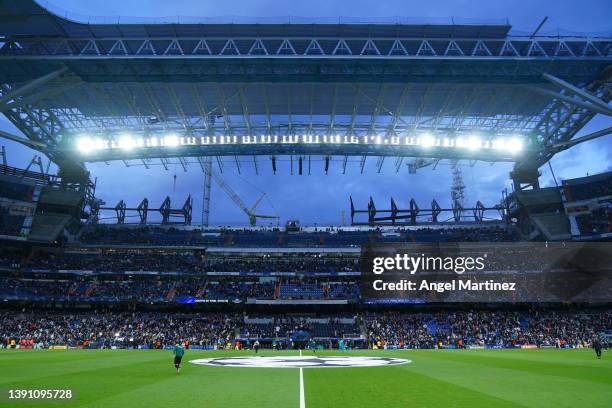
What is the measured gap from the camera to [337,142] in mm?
46250

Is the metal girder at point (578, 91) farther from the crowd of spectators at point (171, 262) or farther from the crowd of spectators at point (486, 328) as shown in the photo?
the crowd of spectators at point (171, 262)

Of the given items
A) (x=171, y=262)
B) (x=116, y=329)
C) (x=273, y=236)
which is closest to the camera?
(x=116, y=329)

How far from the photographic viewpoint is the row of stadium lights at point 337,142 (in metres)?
46.6

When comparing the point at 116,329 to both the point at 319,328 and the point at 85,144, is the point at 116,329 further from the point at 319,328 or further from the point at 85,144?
the point at 319,328

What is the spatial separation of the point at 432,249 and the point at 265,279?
90.9 feet

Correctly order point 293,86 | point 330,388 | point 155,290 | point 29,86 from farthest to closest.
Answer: point 155,290
point 293,86
point 29,86
point 330,388

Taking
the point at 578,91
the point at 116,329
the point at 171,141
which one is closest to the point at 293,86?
the point at 171,141

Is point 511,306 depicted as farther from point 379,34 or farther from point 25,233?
point 25,233

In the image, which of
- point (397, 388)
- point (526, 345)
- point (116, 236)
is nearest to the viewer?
point (397, 388)

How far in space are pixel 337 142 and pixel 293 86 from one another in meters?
7.76

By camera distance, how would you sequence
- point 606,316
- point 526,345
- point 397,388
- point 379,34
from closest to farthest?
1. point 397,388
2. point 379,34
3. point 526,345
4. point 606,316

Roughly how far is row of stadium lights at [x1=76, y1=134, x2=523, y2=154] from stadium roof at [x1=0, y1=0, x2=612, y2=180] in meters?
0.16

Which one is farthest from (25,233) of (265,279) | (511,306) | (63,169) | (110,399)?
(511,306)

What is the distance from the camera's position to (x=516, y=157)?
170ft
